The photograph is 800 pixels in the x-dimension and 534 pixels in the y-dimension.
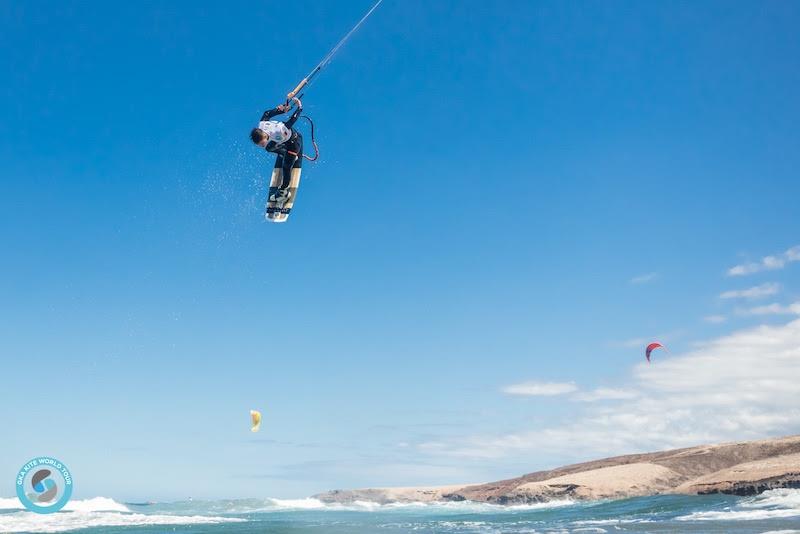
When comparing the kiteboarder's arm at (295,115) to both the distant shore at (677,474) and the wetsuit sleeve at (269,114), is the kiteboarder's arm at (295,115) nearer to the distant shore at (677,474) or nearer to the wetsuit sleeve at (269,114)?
the wetsuit sleeve at (269,114)

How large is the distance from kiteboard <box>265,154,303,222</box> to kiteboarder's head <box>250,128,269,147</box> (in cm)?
150

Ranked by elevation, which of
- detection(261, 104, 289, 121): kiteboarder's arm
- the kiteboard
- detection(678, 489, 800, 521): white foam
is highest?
detection(261, 104, 289, 121): kiteboarder's arm

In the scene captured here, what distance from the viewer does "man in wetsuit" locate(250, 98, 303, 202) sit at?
527 inches

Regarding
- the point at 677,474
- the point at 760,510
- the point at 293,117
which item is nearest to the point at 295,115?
the point at 293,117

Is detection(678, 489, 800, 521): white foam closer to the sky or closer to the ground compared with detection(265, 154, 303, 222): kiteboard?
closer to the ground

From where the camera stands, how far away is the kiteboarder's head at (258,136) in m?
13.2

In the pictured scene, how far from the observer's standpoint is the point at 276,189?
613 inches

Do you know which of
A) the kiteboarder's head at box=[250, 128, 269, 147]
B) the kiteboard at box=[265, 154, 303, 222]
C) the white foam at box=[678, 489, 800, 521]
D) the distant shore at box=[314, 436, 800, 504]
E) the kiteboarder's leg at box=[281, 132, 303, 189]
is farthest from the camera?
the distant shore at box=[314, 436, 800, 504]

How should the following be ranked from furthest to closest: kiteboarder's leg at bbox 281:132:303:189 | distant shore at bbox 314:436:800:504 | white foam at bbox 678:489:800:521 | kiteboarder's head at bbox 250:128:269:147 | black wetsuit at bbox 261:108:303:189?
distant shore at bbox 314:436:800:504, white foam at bbox 678:489:800:521, kiteboarder's leg at bbox 281:132:303:189, black wetsuit at bbox 261:108:303:189, kiteboarder's head at bbox 250:128:269:147

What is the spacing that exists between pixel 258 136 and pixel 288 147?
117cm

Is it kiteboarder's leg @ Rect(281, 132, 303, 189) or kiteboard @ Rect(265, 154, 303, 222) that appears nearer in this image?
kiteboarder's leg @ Rect(281, 132, 303, 189)

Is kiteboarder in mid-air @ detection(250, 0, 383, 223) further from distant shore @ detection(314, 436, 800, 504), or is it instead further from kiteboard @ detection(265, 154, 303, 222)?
distant shore @ detection(314, 436, 800, 504)

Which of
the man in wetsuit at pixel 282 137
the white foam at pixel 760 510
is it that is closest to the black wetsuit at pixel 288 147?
the man in wetsuit at pixel 282 137

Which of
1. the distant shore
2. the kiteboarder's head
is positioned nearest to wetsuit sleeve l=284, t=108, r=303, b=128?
the kiteboarder's head
